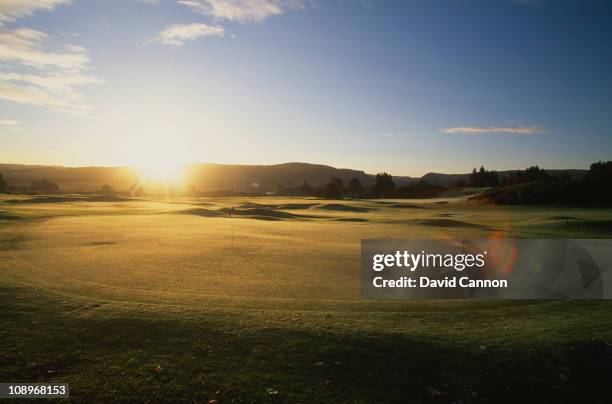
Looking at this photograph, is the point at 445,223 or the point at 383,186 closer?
the point at 445,223

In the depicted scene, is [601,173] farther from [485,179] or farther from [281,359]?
[281,359]

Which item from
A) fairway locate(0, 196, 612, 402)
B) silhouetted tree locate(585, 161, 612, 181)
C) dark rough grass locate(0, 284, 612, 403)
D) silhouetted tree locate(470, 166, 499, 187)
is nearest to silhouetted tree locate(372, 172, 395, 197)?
silhouetted tree locate(470, 166, 499, 187)

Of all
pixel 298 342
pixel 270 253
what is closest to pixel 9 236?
pixel 270 253

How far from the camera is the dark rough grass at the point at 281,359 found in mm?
6234

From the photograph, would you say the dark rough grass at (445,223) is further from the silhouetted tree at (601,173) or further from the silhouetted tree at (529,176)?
the silhouetted tree at (529,176)

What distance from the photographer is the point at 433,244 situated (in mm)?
22641

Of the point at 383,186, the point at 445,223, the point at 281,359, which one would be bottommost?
the point at 281,359

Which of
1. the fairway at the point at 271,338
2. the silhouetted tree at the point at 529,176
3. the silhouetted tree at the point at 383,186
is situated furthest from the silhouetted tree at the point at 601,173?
the fairway at the point at 271,338

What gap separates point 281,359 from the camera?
706 cm

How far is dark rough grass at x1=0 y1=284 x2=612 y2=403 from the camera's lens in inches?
245

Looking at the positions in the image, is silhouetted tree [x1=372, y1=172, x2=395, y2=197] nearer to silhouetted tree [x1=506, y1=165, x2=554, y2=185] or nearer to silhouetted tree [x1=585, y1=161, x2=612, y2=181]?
silhouetted tree [x1=506, y1=165, x2=554, y2=185]

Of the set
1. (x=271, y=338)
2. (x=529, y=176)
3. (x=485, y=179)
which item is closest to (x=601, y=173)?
(x=529, y=176)

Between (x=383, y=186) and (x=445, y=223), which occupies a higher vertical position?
(x=383, y=186)

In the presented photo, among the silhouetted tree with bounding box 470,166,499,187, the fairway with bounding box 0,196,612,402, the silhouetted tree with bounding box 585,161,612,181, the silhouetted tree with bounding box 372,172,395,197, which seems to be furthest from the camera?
the silhouetted tree with bounding box 470,166,499,187
